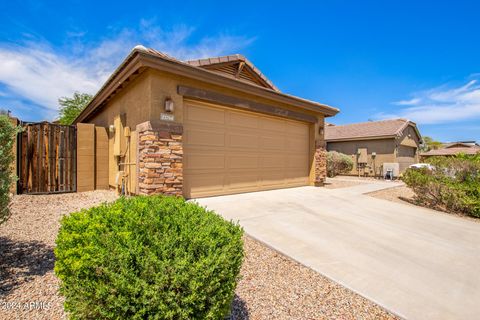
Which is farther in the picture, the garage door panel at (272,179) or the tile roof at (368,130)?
the tile roof at (368,130)

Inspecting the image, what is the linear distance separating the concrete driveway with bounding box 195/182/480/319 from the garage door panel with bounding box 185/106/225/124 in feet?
7.14

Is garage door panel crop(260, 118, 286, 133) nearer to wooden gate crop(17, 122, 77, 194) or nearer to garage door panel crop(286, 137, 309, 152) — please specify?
garage door panel crop(286, 137, 309, 152)

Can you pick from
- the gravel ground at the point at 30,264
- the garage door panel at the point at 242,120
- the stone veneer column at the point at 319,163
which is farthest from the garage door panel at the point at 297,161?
→ the gravel ground at the point at 30,264

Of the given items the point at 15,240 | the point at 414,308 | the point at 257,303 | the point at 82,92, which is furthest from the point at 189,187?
the point at 82,92

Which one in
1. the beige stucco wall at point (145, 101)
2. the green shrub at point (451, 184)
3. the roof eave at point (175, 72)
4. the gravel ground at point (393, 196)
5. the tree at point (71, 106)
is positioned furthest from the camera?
the tree at point (71, 106)

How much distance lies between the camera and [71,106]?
21172 mm

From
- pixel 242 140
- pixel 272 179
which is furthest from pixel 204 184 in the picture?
pixel 272 179

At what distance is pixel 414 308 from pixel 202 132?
534 centimetres

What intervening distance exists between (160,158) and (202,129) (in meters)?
1.52

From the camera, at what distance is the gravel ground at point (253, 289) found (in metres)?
2.18

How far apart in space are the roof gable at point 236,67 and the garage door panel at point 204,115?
188 centimetres

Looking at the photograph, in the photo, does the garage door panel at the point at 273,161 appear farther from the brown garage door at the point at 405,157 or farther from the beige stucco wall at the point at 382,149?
the brown garage door at the point at 405,157

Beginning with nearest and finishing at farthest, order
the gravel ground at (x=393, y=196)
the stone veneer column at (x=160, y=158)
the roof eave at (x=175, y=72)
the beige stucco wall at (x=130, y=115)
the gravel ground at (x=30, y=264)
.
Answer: the gravel ground at (x=30, y=264), the roof eave at (x=175, y=72), the stone veneer column at (x=160, y=158), the beige stucco wall at (x=130, y=115), the gravel ground at (x=393, y=196)

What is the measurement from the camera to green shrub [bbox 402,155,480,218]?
6.21m
